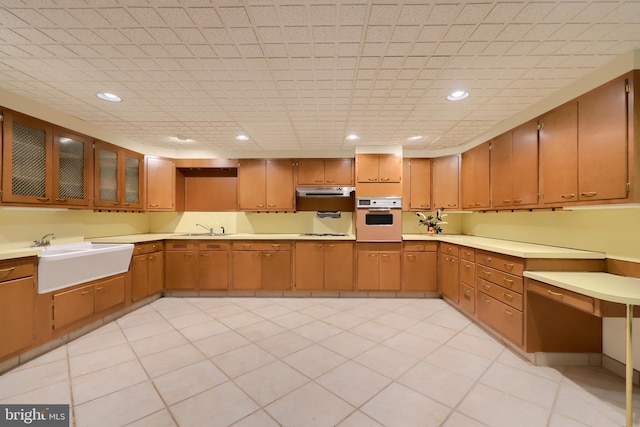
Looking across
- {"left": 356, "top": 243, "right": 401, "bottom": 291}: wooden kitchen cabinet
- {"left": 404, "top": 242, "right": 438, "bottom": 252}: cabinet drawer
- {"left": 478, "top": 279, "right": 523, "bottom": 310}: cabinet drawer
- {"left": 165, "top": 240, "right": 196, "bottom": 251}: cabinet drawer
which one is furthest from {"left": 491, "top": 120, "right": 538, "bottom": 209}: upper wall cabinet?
{"left": 165, "top": 240, "right": 196, "bottom": 251}: cabinet drawer

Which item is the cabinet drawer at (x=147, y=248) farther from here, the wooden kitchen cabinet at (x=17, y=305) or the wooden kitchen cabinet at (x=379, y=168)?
the wooden kitchen cabinet at (x=379, y=168)

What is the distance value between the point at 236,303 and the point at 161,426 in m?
2.34

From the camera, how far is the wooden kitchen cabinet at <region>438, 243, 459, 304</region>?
361 cm

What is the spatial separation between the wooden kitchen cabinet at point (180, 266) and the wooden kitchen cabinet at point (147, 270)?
0.32ft

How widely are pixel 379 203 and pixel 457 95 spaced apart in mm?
2034

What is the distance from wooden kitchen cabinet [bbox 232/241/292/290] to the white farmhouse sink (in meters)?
1.50

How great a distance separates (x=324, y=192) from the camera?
4426 millimetres

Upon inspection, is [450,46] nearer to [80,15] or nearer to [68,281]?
[80,15]

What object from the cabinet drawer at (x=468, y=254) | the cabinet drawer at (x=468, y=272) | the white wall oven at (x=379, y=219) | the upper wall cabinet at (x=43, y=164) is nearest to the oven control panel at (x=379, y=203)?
the white wall oven at (x=379, y=219)

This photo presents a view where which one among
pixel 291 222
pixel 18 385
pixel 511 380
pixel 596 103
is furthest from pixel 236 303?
pixel 596 103

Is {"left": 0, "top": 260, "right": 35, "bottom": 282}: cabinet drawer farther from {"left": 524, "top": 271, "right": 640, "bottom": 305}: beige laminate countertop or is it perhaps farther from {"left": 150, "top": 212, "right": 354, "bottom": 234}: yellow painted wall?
{"left": 524, "top": 271, "right": 640, "bottom": 305}: beige laminate countertop

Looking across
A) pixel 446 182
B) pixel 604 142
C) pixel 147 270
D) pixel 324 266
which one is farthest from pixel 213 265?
pixel 604 142

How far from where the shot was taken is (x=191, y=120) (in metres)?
3.22

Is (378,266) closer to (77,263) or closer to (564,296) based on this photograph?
(564,296)
